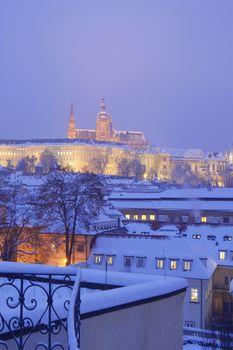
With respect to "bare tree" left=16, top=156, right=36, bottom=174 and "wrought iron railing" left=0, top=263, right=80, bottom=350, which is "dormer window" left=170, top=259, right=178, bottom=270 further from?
"bare tree" left=16, top=156, right=36, bottom=174

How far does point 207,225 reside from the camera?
3123 centimetres

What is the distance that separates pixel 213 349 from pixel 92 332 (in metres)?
11.0

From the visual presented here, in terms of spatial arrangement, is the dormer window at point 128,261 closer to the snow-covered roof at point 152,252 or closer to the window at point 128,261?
the window at point 128,261

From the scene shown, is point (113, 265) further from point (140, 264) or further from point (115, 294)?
point (115, 294)

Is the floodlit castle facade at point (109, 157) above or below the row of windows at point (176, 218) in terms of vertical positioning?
above

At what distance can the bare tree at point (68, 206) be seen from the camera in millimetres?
25984

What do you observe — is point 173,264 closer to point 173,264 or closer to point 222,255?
point 173,264

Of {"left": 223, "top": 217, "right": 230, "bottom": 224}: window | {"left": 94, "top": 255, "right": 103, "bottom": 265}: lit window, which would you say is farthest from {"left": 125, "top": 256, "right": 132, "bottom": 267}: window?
{"left": 223, "top": 217, "right": 230, "bottom": 224}: window

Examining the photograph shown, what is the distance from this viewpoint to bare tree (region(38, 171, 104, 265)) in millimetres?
25984

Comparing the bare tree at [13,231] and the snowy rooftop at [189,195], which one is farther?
the snowy rooftop at [189,195]

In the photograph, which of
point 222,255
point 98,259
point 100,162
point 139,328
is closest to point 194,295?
point 98,259

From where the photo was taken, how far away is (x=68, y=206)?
26250 mm

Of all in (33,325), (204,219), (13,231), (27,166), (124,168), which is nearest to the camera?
(33,325)

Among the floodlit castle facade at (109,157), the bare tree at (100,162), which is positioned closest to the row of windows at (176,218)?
the bare tree at (100,162)
